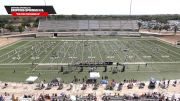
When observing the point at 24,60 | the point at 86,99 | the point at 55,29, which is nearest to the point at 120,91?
the point at 86,99

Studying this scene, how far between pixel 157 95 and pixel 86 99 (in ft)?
24.6

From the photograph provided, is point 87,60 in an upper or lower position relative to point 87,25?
lower

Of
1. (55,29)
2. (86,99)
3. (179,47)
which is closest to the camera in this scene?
(86,99)

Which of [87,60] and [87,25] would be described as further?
[87,25]

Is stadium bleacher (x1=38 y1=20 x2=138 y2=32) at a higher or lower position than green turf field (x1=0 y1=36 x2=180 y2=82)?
higher

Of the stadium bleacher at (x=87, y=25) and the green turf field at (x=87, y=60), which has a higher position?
the stadium bleacher at (x=87, y=25)

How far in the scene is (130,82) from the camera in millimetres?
38750

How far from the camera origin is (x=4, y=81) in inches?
1607

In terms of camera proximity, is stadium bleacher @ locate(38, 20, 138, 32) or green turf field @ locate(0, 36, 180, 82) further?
stadium bleacher @ locate(38, 20, 138, 32)

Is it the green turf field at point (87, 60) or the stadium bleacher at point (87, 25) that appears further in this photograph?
the stadium bleacher at point (87, 25)

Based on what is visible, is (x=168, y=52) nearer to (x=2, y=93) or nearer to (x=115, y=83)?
(x=115, y=83)

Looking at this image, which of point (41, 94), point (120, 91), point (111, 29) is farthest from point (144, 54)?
point (111, 29)

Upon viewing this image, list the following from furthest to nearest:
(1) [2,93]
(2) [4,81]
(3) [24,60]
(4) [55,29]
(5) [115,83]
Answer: (4) [55,29]
(3) [24,60]
(2) [4,81]
(5) [115,83]
(1) [2,93]

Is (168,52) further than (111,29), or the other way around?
(111,29)
